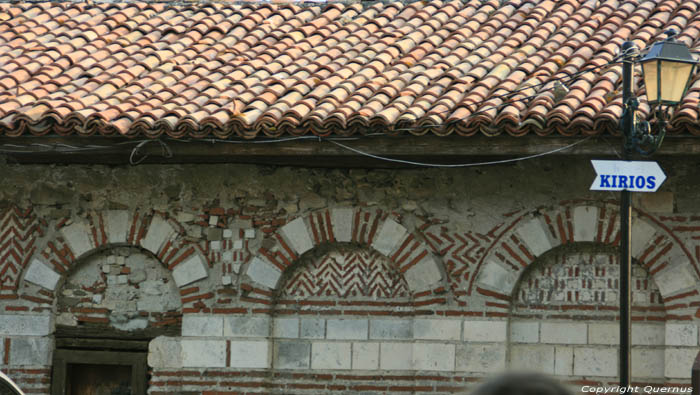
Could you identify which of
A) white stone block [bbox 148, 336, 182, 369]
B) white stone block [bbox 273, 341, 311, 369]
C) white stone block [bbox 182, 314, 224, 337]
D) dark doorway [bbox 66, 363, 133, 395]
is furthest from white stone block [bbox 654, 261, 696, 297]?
dark doorway [bbox 66, 363, 133, 395]

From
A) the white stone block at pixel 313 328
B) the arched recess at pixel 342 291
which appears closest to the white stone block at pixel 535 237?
the arched recess at pixel 342 291

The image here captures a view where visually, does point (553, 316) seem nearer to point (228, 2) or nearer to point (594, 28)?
point (594, 28)

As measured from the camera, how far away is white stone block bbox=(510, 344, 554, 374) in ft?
25.6

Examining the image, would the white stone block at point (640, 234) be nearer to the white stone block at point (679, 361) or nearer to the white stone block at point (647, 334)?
the white stone block at point (647, 334)

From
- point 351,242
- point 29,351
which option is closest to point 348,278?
point 351,242

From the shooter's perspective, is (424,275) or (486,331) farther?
(424,275)

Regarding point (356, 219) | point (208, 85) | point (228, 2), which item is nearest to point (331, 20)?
point (228, 2)

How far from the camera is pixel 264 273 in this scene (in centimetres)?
816

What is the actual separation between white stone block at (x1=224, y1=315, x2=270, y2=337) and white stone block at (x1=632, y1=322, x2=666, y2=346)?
3.02 meters

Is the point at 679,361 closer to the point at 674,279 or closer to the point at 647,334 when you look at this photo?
the point at 647,334

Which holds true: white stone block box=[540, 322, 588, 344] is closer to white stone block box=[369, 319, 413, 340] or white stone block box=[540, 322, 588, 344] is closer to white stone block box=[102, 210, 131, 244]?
white stone block box=[369, 319, 413, 340]

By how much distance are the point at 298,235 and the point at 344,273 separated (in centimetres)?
51

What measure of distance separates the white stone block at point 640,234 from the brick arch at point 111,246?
11.7ft

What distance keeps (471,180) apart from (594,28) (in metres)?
2.23
